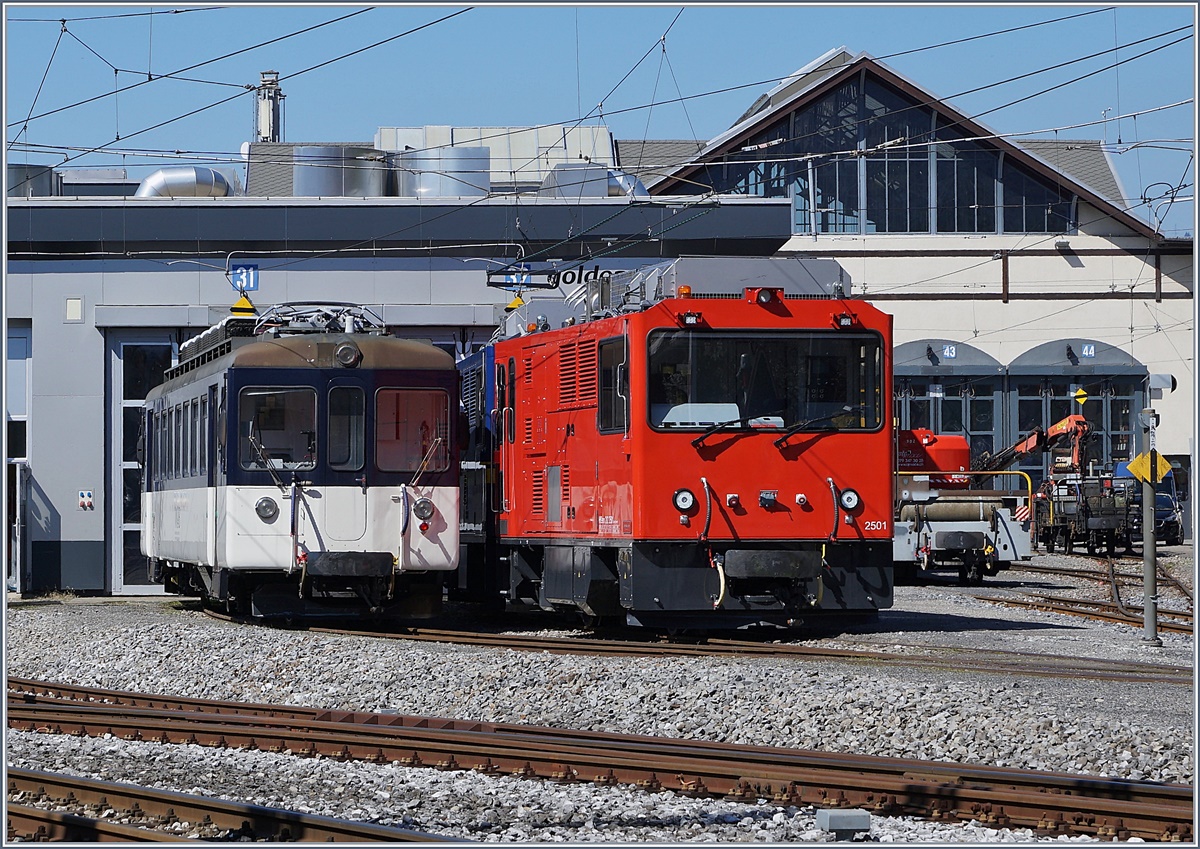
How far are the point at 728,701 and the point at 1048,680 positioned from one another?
2852 mm

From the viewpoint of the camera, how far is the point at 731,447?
47.9 feet

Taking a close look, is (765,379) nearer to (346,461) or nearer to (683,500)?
(683,500)

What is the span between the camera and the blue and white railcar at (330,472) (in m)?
16.6

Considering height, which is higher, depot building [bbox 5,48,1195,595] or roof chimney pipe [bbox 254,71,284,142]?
roof chimney pipe [bbox 254,71,284,142]

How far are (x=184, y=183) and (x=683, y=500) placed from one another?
742 inches

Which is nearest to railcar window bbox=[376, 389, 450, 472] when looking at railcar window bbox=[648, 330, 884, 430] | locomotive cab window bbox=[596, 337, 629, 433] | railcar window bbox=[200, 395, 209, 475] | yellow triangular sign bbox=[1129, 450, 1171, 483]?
railcar window bbox=[200, 395, 209, 475]

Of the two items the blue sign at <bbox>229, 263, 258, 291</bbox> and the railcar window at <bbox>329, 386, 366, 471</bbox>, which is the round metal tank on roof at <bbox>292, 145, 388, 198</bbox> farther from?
the railcar window at <bbox>329, 386, 366, 471</bbox>

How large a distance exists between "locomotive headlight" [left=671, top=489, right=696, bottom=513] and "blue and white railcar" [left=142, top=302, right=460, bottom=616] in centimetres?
351

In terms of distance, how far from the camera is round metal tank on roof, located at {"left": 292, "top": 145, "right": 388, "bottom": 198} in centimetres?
3117

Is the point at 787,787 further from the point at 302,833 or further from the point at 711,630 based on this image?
the point at 711,630

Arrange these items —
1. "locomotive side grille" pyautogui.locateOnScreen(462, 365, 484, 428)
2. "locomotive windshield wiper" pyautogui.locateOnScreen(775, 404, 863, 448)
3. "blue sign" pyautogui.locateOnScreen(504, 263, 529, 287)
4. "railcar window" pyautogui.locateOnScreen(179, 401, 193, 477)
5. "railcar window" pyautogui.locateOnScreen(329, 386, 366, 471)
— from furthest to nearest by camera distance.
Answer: "blue sign" pyautogui.locateOnScreen(504, 263, 529, 287) → "locomotive side grille" pyautogui.locateOnScreen(462, 365, 484, 428) → "railcar window" pyautogui.locateOnScreen(179, 401, 193, 477) → "railcar window" pyautogui.locateOnScreen(329, 386, 366, 471) → "locomotive windshield wiper" pyautogui.locateOnScreen(775, 404, 863, 448)

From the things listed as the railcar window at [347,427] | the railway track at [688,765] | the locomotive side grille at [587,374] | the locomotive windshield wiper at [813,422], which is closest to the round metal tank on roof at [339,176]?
the railcar window at [347,427]

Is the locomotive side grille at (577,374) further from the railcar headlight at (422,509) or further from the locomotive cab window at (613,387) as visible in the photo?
the railcar headlight at (422,509)

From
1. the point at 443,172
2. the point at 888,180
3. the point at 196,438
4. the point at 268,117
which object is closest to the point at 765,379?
the point at 196,438
